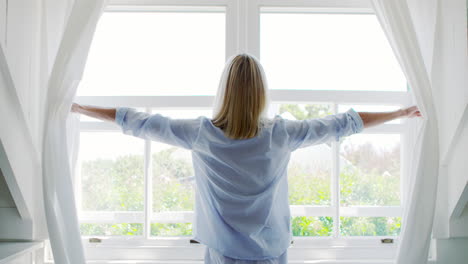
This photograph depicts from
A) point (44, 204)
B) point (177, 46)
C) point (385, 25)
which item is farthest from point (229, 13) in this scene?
point (44, 204)

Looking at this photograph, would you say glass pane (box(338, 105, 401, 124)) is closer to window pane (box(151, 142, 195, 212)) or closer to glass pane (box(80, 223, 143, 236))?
window pane (box(151, 142, 195, 212))

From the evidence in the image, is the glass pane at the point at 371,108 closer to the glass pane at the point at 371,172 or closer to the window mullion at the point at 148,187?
the glass pane at the point at 371,172

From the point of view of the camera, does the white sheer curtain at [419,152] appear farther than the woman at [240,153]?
Yes

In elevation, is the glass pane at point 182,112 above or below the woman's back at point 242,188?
above

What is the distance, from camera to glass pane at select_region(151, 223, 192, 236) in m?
2.24

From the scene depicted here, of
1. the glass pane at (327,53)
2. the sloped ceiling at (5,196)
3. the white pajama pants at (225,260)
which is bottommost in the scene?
the white pajama pants at (225,260)

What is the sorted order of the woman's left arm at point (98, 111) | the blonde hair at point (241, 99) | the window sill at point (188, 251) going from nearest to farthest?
the blonde hair at point (241, 99) → the woman's left arm at point (98, 111) → the window sill at point (188, 251)

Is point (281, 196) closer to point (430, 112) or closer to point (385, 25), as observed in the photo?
point (430, 112)

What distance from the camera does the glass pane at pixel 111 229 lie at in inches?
87.7

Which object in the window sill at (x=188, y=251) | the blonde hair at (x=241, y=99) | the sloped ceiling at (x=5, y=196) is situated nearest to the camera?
the blonde hair at (x=241, y=99)

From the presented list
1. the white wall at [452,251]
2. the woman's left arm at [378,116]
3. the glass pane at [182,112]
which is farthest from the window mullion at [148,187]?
the white wall at [452,251]

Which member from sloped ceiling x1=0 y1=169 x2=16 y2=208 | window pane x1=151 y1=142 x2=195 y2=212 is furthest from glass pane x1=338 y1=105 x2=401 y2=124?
sloped ceiling x1=0 y1=169 x2=16 y2=208

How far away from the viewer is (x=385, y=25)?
1.90 meters

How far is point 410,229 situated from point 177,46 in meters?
1.43
